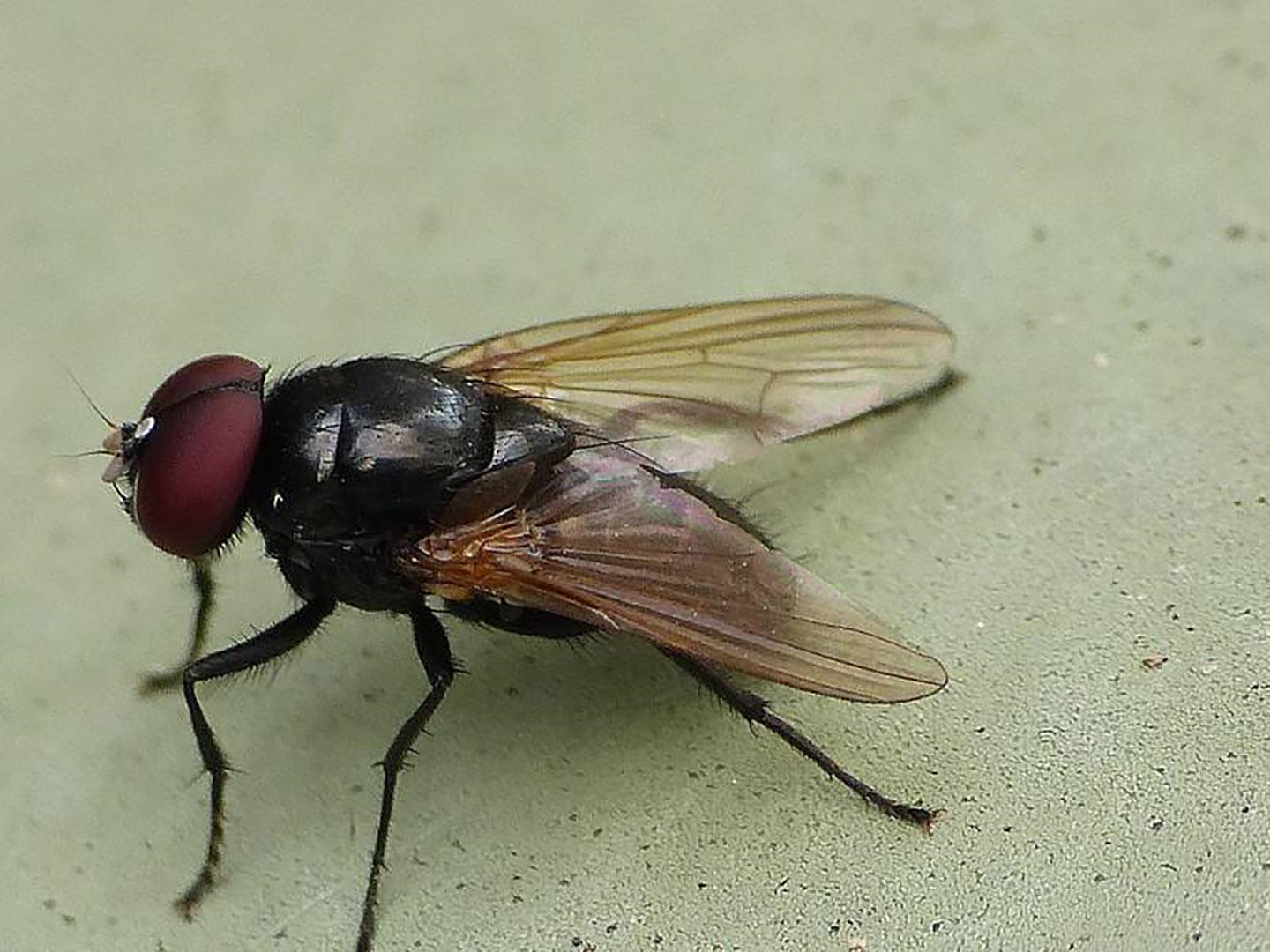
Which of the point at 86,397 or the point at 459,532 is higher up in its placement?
the point at 459,532

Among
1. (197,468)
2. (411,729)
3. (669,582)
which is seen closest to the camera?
(669,582)

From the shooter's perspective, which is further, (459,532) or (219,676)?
(219,676)

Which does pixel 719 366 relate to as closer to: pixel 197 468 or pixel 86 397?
pixel 197 468

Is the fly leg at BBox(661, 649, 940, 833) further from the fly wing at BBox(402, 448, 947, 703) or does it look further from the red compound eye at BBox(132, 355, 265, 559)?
the red compound eye at BBox(132, 355, 265, 559)

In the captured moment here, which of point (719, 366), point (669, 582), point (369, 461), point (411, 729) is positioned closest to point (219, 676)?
point (411, 729)

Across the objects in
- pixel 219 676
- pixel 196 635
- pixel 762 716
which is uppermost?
pixel 762 716

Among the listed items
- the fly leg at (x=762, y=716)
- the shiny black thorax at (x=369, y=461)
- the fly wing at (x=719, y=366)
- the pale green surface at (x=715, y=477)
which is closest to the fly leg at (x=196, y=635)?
the pale green surface at (x=715, y=477)
